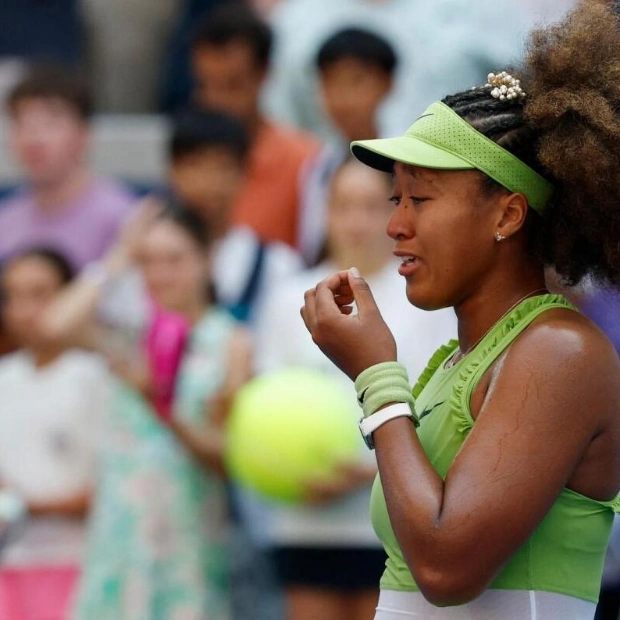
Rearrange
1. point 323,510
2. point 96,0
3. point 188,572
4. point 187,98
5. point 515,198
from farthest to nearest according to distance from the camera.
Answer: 1. point 96,0
2. point 187,98
3. point 188,572
4. point 323,510
5. point 515,198

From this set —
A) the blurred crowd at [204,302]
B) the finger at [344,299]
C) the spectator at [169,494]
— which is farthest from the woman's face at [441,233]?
the spectator at [169,494]

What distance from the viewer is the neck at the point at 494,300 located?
7.98 feet

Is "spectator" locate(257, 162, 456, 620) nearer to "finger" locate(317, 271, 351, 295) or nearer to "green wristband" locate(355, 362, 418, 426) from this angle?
"finger" locate(317, 271, 351, 295)

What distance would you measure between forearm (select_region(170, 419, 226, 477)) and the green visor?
2.43 m

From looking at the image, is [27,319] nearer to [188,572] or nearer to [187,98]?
[188,572]

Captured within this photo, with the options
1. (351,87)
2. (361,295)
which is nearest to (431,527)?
(361,295)

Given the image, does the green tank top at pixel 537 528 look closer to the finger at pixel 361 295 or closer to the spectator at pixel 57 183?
the finger at pixel 361 295

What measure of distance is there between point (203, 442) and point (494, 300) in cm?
238

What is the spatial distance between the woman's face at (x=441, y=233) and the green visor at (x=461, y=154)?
3 centimetres

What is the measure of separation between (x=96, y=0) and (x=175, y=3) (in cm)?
42


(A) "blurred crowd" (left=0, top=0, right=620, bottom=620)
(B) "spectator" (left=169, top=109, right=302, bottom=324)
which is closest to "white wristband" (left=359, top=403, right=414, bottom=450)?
(A) "blurred crowd" (left=0, top=0, right=620, bottom=620)

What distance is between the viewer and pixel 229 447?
4520mm

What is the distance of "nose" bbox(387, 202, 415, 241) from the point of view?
2387mm

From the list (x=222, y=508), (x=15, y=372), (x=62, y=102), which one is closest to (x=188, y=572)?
(x=222, y=508)
